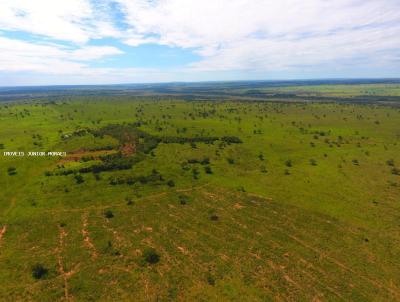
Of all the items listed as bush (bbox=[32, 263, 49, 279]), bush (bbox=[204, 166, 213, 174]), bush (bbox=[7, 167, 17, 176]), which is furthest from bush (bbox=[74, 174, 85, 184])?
bush (bbox=[32, 263, 49, 279])

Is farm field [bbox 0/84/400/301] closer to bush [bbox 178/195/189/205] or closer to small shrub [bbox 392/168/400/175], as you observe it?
bush [bbox 178/195/189/205]

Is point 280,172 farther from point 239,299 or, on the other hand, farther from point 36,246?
point 36,246

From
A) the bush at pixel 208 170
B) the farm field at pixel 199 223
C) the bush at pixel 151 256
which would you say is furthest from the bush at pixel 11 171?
the bush at pixel 151 256

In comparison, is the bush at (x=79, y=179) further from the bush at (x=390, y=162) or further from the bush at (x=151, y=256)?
the bush at (x=390, y=162)

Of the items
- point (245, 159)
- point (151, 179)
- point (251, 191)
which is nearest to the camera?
point (251, 191)

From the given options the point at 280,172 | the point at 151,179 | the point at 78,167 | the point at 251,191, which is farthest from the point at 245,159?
the point at 78,167
